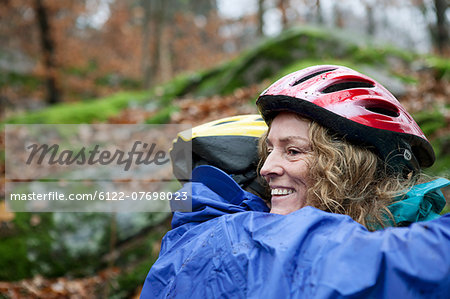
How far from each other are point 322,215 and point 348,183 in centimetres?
53

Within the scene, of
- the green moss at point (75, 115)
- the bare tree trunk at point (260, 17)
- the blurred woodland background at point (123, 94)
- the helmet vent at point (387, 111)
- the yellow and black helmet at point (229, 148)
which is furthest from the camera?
the bare tree trunk at point (260, 17)

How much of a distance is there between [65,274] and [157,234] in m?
1.31

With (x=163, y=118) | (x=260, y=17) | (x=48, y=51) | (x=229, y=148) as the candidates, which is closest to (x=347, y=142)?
(x=229, y=148)

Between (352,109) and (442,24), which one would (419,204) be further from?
(442,24)

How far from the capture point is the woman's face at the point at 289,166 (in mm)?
2027

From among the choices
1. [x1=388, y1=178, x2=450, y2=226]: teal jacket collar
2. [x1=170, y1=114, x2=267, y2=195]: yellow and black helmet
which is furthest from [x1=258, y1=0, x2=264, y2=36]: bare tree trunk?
[x1=388, y1=178, x2=450, y2=226]: teal jacket collar

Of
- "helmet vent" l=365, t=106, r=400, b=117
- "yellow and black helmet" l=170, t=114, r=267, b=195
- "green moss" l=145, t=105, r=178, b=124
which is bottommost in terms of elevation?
"green moss" l=145, t=105, r=178, b=124

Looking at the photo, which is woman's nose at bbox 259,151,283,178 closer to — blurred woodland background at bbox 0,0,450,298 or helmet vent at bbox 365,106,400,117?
helmet vent at bbox 365,106,400,117

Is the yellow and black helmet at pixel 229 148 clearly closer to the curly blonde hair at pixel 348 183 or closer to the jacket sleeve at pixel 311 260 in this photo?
the curly blonde hair at pixel 348 183

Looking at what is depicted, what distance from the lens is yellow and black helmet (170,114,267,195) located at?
8.10ft

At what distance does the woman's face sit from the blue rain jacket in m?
0.28

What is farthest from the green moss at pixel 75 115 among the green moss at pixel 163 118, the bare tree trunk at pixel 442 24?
the bare tree trunk at pixel 442 24

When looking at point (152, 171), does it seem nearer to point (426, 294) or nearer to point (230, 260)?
point (230, 260)

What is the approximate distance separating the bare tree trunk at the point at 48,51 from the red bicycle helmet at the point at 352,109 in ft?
44.7
